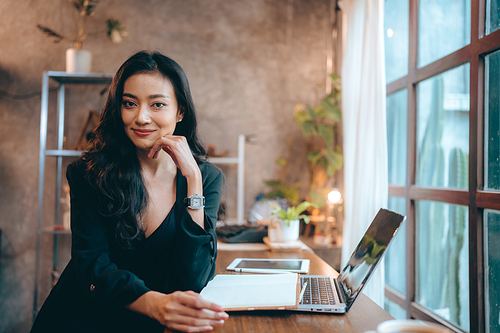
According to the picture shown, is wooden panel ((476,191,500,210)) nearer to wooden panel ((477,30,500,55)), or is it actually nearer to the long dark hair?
wooden panel ((477,30,500,55))

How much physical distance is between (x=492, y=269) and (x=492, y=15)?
3.27ft

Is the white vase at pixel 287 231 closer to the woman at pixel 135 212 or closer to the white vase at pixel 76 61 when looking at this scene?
the woman at pixel 135 212

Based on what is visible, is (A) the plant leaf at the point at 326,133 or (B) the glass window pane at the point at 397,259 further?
(A) the plant leaf at the point at 326,133

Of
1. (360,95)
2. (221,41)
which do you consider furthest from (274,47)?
(360,95)

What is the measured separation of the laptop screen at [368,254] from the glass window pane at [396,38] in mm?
1425

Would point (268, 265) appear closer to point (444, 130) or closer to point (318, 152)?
point (444, 130)

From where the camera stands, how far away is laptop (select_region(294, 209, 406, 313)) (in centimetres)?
88

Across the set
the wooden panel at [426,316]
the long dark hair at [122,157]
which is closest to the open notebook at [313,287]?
the long dark hair at [122,157]

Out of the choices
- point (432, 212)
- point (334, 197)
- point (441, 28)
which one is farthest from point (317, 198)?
point (441, 28)

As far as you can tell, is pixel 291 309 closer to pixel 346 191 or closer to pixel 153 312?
pixel 153 312

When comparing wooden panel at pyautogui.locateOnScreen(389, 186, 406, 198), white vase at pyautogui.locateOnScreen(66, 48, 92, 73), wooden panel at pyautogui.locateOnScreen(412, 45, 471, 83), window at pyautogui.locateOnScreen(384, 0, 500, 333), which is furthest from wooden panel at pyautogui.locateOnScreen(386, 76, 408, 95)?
white vase at pyautogui.locateOnScreen(66, 48, 92, 73)

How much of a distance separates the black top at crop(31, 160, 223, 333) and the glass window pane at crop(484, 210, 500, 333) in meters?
1.08

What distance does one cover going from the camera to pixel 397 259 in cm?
218

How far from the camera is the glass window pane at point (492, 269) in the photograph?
134 cm
